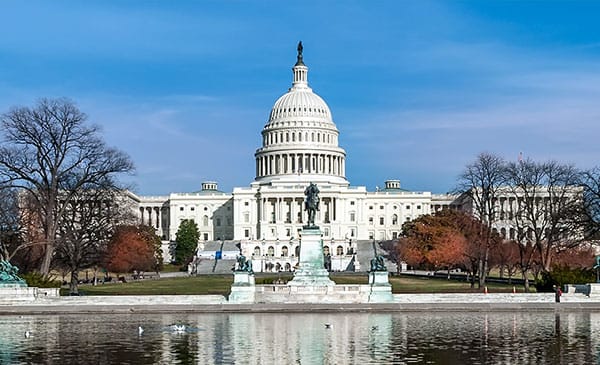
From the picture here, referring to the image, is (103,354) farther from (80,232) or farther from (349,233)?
(349,233)

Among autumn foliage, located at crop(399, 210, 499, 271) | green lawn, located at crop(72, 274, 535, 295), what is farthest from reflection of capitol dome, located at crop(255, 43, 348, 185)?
green lawn, located at crop(72, 274, 535, 295)

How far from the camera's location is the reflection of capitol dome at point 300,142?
173875mm

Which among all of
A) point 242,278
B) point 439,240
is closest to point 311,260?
point 242,278

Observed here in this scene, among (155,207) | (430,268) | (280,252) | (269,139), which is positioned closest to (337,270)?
(430,268)

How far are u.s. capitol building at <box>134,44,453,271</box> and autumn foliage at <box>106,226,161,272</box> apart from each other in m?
49.4

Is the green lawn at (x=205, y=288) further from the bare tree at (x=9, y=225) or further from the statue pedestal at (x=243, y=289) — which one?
the statue pedestal at (x=243, y=289)

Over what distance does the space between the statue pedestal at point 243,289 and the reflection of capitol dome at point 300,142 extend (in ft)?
398

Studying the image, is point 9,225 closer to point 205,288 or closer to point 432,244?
point 205,288

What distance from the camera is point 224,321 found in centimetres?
3950

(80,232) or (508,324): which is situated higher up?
(80,232)

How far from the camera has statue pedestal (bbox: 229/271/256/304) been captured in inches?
1929

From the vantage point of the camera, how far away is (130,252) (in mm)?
101250

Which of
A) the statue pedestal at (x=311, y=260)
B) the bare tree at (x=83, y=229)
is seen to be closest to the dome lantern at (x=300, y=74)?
the bare tree at (x=83, y=229)

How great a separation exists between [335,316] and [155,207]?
148 meters
